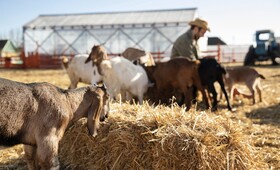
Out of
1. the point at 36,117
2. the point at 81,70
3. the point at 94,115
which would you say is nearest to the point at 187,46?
the point at 81,70

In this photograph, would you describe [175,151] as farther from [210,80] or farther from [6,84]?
[210,80]

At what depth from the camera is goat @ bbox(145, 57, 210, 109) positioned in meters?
7.96

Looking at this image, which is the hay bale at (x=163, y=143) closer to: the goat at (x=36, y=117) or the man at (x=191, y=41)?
the goat at (x=36, y=117)

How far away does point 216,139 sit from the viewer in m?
3.80

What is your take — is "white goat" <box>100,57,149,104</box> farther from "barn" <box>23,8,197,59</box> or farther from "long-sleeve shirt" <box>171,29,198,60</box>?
"barn" <box>23,8,197,59</box>

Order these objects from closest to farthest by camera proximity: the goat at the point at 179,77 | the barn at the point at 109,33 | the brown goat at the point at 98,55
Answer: the goat at the point at 179,77
the brown goat at the point at 98,55
the barn at the point at 109,33

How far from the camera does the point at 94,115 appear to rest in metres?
4.06

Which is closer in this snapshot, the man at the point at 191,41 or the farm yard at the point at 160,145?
the farm yard at the point at 160,145

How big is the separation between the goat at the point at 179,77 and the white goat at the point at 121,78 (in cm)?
56

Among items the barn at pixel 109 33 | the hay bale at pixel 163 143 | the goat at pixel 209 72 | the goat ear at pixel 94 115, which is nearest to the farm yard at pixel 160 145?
the hay bale at pixel 163 143

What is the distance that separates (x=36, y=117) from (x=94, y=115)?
76 centimetres

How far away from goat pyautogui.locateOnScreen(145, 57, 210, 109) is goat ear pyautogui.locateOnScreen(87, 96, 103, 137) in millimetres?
4063

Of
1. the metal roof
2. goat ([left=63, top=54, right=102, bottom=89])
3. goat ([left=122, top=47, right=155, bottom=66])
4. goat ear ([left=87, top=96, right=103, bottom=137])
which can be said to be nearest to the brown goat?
goat ([left=63, top=54, right=102, bottom=89])

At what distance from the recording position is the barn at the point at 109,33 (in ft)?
98.9
